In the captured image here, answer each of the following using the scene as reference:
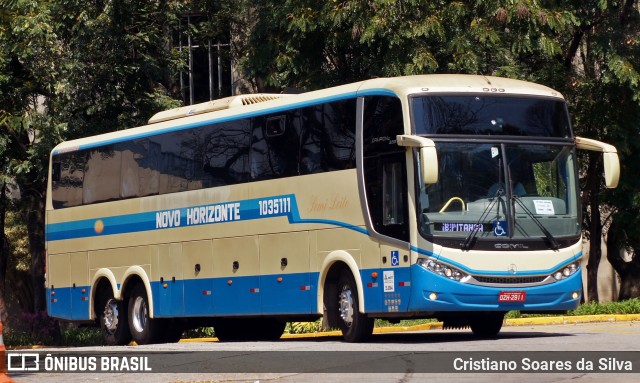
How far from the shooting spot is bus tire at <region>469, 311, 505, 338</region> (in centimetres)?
1947

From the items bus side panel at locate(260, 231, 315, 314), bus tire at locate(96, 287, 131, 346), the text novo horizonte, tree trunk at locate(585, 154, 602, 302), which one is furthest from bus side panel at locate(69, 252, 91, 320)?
tree trunk at locate(585, 154, 602, 302)

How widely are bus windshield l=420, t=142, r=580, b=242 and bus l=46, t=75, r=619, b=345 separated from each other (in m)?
0.02

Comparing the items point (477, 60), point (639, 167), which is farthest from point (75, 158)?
point (639, 167)

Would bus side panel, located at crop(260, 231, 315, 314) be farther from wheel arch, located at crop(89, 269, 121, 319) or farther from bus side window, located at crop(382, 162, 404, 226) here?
wheel arch, located at crop(89, 269, 121, 319)

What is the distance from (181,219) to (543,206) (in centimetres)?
684

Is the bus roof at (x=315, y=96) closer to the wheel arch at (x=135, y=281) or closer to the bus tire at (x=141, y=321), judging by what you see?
the wheel arch at (x=135, y=281)

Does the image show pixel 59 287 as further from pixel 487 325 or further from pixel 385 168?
pixel 385 168

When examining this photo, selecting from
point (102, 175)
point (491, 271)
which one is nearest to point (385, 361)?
point (491, 271)

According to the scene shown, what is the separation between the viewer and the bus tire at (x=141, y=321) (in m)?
23.1

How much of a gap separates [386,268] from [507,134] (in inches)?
98.4

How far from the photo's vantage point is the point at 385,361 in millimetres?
14523

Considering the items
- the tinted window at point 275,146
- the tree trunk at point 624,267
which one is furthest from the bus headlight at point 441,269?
the tree trunk at point 624,267

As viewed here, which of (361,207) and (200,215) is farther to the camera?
(200,215)

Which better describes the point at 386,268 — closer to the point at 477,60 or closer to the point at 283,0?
the point at 477,60
